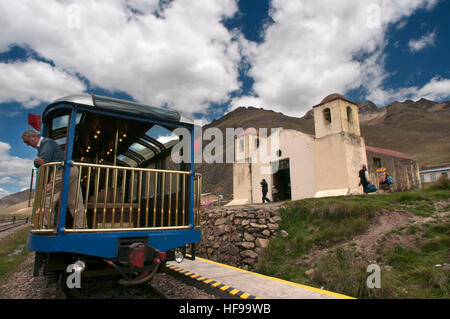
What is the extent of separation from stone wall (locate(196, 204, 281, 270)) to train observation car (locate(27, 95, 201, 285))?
177 inches

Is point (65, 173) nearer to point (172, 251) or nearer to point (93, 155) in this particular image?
point (172, 251)

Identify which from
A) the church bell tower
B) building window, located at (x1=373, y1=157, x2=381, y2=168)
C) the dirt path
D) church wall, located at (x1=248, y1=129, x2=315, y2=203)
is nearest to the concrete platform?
the dirt path

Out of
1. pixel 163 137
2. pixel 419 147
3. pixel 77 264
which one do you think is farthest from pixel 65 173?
pixel 419 147

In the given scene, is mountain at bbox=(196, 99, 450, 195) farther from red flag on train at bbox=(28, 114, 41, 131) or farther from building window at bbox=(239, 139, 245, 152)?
red flag on train at bbox=(28, 114, 41, 131)

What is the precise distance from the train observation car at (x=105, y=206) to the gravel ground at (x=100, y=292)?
58cm

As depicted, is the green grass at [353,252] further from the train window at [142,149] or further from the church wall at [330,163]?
the train window at [142,149]

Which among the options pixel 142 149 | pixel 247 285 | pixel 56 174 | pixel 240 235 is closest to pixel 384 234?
pixel 247 285

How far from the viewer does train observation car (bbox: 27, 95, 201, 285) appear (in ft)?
11.6

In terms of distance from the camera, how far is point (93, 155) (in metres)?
7.00

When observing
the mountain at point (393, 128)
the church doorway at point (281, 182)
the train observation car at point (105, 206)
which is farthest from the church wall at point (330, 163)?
the mountain at point (393, 128)

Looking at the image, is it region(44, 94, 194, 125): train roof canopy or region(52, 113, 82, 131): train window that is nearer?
region(44, 94, 194, 125): train roof canopy

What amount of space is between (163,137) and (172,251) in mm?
2348

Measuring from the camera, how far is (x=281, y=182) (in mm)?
18438
